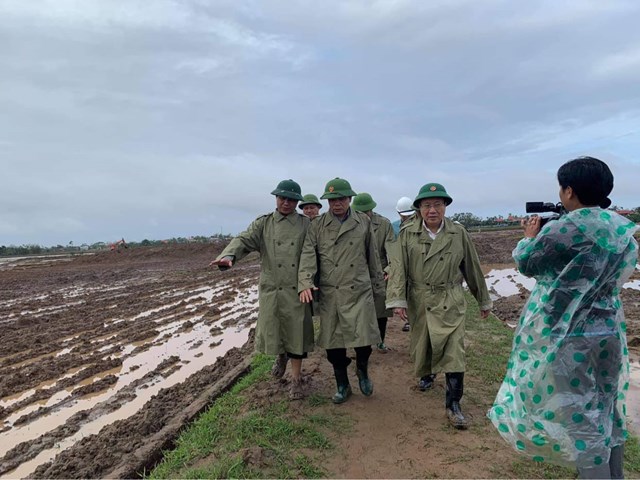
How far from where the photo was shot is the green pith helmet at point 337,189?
156 inches

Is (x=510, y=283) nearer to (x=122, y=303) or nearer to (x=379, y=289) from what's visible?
(x=379, y=289)

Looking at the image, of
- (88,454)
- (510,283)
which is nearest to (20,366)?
(88,454)

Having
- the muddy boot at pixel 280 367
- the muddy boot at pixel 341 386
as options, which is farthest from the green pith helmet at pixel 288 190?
the muddy boot at pixel 280 367

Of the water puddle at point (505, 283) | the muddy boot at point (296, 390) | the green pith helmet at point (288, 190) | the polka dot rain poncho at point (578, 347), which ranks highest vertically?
the green pith helmet at point (288, 190)

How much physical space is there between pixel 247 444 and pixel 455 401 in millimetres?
1715

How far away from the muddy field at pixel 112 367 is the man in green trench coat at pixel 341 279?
1.49m

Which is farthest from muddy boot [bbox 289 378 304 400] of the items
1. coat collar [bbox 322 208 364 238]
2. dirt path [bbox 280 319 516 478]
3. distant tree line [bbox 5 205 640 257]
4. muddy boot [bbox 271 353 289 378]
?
distant tree line [bbox 5 205 640 257]

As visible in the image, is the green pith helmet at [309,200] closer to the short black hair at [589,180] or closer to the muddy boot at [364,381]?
the muddy boot at [364,381]

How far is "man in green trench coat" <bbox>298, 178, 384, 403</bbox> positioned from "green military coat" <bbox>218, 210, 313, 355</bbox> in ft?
0.46

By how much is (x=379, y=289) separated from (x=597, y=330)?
2.93 meters

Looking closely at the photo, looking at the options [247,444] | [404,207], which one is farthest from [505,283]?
[247,444]

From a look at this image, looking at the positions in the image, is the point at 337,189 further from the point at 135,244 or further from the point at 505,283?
the point at 135,244

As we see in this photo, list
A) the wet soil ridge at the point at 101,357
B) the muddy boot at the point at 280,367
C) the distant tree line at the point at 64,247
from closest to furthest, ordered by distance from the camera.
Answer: the wet soil ridge at the point at 101,357, the muddy boot at the point at 280,367, the distant tree line at the point at 64,247

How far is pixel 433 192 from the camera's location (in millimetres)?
3752
